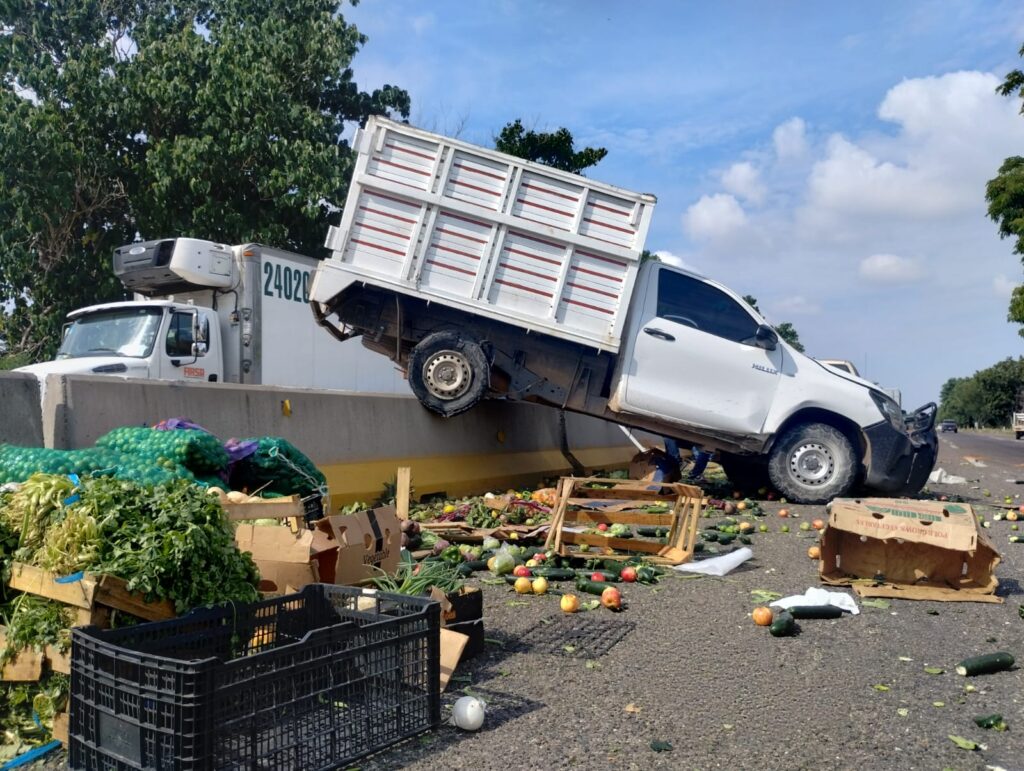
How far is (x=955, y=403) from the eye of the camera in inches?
5044

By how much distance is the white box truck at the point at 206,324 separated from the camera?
11320mm

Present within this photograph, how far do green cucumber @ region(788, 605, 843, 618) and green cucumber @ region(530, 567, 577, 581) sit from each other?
168cm

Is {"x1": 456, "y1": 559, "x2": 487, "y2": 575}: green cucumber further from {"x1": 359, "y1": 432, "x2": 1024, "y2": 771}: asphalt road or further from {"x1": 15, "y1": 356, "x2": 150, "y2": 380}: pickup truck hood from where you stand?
{"x1": 15, "y1": 356, "x2": 150, "y2": 380}: pickup truck hood

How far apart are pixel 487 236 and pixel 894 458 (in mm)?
5643

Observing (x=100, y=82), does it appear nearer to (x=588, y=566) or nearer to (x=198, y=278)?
(x=198, y=278)

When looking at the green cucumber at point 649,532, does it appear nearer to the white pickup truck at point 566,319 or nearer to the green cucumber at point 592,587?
the white pickup truck at point 566,319

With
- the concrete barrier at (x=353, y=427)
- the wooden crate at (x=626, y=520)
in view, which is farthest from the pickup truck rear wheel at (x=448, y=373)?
the wooden crate at (x=626, y=520)

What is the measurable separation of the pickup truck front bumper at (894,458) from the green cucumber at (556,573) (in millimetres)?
5778

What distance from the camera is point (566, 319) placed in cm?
1066

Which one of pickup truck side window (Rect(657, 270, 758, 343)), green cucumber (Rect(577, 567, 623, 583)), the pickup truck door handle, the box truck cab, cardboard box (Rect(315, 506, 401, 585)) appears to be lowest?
green cucumber (Rect(577, 567, 623, 583))

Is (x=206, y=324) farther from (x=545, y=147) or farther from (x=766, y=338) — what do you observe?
(x=545, y=147)

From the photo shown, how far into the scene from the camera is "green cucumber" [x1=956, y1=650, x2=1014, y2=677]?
4816 mm

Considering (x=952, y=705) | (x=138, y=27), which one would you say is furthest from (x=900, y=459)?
(x=138, y=27)

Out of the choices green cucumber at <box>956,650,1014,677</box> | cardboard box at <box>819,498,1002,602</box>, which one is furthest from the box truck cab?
green cucumber at <box>956,650,1014,677</box>
